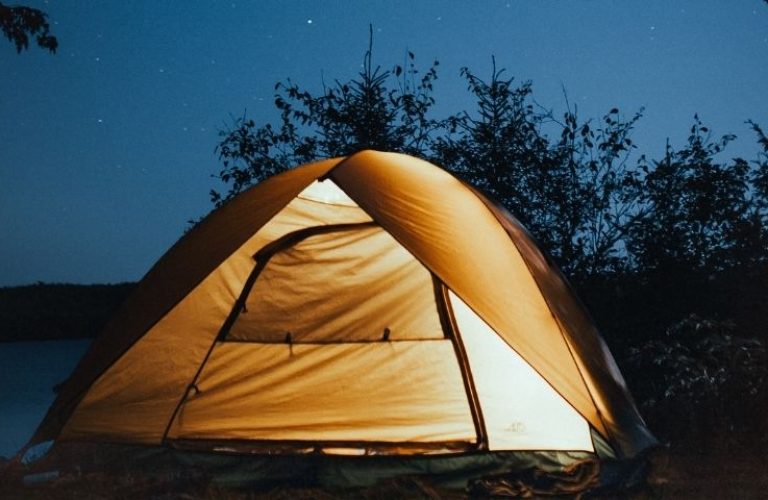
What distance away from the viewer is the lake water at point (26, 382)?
889 cm

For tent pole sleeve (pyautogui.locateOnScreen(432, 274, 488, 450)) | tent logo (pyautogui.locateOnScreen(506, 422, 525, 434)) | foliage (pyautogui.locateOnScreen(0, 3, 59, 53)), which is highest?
foliage (pyautogui.locateOnScreen(0, 3, 59, 53))

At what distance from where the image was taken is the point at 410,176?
4.08 metres

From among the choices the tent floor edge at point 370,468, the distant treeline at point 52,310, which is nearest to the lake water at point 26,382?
the distant treeline at point 52,310

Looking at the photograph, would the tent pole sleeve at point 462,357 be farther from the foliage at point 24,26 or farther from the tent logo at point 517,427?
the foliage at point 24,26

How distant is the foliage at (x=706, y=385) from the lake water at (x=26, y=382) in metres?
4.79

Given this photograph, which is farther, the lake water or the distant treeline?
the distant treeline

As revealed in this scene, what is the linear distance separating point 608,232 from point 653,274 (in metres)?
0.60

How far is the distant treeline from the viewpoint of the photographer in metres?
26.7

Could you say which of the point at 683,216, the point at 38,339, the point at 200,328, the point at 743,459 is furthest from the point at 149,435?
the point at 38,339

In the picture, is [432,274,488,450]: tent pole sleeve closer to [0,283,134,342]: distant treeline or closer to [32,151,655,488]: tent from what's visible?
[32,151,655,488]: tent

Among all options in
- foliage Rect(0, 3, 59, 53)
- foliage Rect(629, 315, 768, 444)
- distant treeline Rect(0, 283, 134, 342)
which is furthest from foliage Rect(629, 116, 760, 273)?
distant treeline Rect(0, 283, 134, 342)

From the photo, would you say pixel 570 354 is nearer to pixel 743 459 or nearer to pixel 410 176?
pixel 410 176

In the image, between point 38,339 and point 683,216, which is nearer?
point 683,216

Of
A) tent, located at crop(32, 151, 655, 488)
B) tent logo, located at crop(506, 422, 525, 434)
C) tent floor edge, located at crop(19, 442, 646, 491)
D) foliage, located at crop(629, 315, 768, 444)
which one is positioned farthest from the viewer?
foliage, located at crop(629, 315, 768, 444)
